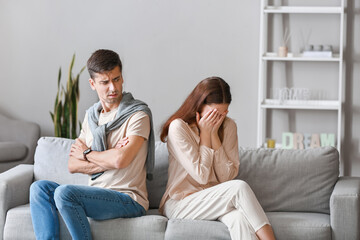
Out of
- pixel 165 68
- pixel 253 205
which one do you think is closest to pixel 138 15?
pixel 165 68

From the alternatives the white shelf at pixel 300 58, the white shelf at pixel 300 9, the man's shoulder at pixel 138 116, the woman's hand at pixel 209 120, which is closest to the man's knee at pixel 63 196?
the man's shoulder at pixel 138 116

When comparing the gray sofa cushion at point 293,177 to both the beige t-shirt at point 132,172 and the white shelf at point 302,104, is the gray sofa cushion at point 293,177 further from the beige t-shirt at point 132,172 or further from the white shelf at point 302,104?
the white shelf at point 302,104

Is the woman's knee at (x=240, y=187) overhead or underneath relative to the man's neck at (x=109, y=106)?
underneath

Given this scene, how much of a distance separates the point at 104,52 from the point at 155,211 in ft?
2.74

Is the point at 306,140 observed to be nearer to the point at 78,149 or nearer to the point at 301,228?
the point at 301,228

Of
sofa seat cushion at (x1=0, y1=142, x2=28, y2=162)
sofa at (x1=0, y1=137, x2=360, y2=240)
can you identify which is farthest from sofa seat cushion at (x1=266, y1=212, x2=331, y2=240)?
sofa seat cushion at (x1=0, y1=142, x2=28, y2=162)

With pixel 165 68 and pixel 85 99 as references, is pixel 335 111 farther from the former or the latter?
pixel 85 99

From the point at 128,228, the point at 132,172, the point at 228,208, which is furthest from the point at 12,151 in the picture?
the point at 228,208

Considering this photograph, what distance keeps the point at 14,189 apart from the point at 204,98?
1.04 m

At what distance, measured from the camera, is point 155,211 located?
300 centimetres

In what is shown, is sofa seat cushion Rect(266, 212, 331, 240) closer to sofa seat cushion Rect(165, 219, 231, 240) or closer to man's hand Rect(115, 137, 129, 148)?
sofa seat cushion Rect(165, 219, 231, 240)

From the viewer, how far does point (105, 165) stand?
9.18 ft

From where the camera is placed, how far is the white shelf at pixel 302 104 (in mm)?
5008

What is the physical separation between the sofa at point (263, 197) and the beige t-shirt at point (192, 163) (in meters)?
0.18
